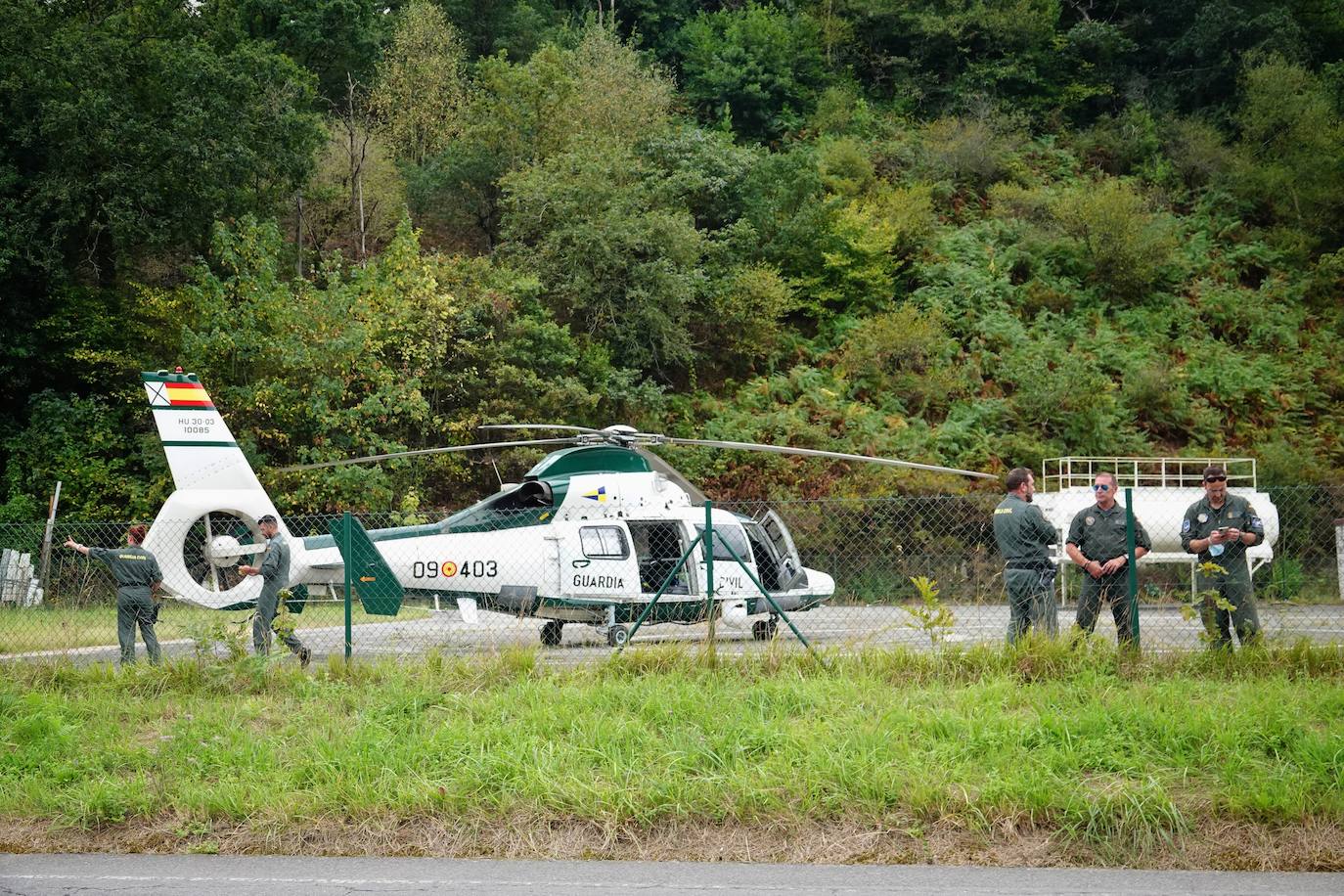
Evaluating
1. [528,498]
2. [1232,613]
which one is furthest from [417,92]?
[1232,613]

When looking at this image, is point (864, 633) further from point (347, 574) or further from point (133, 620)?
point (133, 620)

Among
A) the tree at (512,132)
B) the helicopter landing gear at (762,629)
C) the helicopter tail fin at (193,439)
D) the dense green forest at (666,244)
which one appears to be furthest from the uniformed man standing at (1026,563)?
the tree at (512,132)

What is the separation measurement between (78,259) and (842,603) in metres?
22.7

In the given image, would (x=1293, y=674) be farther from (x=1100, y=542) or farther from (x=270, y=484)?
(x=270, y=484)

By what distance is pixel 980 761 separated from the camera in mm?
7602

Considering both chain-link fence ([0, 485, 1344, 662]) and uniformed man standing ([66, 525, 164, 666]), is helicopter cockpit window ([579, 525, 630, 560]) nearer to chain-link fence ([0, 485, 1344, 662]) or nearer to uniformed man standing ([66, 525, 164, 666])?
chain-link fence ([0, 485, 1344, 662])

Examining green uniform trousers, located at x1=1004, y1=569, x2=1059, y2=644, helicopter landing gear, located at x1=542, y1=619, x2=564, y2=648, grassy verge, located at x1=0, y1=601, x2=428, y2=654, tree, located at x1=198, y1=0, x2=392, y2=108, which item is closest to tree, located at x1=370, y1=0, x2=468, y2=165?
tree, located at x1=198, y1=0, x2=392, y2=108

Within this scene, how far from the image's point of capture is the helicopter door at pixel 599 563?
14125mm

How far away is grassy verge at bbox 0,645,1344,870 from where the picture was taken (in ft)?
22.7

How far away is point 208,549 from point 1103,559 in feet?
31.4

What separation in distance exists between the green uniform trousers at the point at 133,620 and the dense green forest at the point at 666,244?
11513 mm

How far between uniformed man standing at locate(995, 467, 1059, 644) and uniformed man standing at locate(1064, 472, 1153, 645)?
0.23m

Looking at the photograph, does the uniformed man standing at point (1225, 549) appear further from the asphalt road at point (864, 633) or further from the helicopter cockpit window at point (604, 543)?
the helicopter cockpit window at point (604, 543)

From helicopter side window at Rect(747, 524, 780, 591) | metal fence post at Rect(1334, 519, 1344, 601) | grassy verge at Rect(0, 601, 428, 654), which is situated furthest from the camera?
helicopter side window at Rect(747, 524, 780, 591)
